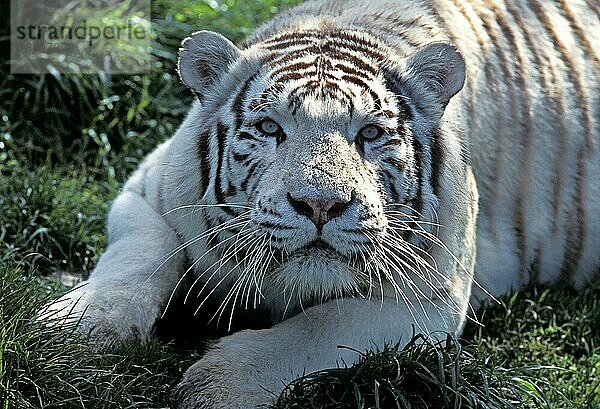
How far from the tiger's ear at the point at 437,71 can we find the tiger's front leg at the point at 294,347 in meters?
0.85

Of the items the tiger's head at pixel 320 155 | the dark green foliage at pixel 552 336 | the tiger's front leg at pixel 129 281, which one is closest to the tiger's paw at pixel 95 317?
the tiger's front leg at pixel 129 281

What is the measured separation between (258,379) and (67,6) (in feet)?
12.5

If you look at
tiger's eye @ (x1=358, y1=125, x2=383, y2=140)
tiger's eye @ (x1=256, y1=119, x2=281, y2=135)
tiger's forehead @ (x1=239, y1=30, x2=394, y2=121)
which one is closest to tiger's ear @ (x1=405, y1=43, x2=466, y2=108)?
tiger's forehead @ (x1=239, y1=30, x2=394, y2=121)

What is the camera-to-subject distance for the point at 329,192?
356cm

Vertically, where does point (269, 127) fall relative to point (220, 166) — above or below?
above

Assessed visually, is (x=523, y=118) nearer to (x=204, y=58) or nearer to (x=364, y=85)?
(x=364, y=85)

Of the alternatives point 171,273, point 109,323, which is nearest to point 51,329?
point 109,323

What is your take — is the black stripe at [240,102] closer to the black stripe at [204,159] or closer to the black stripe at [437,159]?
the black stripe at [204,159]

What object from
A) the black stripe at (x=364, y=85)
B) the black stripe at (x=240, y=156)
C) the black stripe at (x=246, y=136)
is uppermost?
the black stripe at (x=364, y=85)

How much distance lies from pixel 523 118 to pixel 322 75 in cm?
142

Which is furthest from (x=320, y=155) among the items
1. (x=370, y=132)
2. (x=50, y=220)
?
(x=50, y=220)

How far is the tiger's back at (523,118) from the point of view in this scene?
15.7 feet

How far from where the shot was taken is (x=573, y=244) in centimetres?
530

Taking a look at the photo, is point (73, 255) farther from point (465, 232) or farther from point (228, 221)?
point (465, 232)
